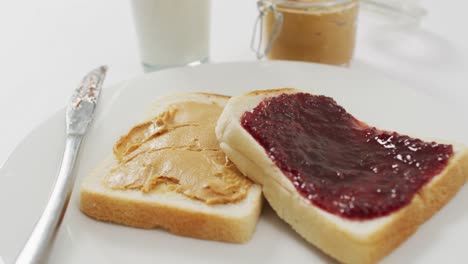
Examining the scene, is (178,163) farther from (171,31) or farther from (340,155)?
(171,31)

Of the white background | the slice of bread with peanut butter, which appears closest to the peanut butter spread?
the slice of bread with peanut butter

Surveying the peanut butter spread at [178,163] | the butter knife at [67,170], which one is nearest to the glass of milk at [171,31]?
the butter knife at [67,170]

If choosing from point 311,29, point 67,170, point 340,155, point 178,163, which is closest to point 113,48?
point 311,29

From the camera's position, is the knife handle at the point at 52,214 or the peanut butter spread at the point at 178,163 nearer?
the knife handle at the point at 52,214

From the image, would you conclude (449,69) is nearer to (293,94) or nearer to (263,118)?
(293,94)

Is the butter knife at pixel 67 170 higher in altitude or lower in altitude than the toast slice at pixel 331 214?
lower

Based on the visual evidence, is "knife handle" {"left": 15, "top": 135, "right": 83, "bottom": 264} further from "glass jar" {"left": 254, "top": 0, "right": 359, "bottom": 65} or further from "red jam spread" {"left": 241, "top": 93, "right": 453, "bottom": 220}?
"glass jar" {"left": 254, "top": 0, "right": 359, "bottom": 65}

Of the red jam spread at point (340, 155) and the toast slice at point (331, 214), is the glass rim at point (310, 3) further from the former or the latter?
the toast slice at point (331, 214)
